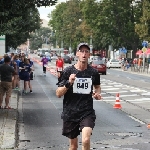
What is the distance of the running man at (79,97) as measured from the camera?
24.8 ft

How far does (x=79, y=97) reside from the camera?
7.70 metres

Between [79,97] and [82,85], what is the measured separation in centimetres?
22

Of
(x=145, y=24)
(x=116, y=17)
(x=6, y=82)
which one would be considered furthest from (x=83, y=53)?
(x=116, y=17)

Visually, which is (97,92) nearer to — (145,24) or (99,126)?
(99,126)

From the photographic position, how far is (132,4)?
7962 centimetres

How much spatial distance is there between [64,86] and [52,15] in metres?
149

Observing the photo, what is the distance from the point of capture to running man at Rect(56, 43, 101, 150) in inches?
297

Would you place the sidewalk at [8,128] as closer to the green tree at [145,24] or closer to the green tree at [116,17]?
the green tree at [145,24]

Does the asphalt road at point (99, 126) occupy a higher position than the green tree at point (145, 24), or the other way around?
the green tree at point (145, 24)

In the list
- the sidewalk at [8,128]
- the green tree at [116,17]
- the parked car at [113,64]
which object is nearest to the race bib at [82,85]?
the sidewalk at [8,128]

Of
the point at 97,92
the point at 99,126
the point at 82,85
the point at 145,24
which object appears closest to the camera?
the point at 82,85

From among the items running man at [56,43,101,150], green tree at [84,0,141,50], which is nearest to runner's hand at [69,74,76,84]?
running man at [56,43,101,150]

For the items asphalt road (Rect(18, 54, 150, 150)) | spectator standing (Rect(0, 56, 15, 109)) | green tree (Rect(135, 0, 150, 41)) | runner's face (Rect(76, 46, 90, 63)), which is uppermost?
green tree (Rect(135, 0, 150, 41))

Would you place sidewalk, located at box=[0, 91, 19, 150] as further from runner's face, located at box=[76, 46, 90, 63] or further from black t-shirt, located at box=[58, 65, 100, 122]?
runner's face, located at box=[76, 46, 90, 63]
